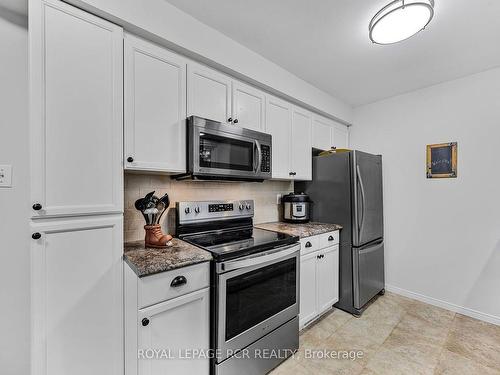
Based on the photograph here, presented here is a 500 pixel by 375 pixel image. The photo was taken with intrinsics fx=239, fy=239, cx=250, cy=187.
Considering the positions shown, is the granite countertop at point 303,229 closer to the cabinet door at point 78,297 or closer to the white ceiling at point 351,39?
the cabinet door at point 78,297

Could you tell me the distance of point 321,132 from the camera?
9.48ft

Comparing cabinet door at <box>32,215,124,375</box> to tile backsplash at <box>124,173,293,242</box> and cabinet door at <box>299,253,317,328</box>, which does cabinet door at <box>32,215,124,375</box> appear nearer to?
tile backsplash at <box>124,173,293,242</box>

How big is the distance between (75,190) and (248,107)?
141 cm

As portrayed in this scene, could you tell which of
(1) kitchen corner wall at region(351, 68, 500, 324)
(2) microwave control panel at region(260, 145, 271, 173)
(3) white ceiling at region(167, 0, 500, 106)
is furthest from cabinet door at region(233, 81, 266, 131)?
(1) kitchen corner wall at region(351, 68, 500, 324)

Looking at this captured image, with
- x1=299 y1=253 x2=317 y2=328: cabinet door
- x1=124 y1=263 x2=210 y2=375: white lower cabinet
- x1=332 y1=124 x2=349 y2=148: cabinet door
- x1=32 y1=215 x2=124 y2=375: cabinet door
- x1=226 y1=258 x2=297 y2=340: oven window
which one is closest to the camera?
x1=32 y1=215 x2=124 y2=375: cabinet door

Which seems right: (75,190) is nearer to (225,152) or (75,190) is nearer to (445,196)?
(225,152)

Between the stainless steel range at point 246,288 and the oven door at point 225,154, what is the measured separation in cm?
36

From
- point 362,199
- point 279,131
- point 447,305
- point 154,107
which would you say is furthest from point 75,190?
point 447,305

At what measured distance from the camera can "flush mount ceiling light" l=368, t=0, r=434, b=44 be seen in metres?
1.37

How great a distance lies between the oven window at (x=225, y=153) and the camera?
171 centimetres

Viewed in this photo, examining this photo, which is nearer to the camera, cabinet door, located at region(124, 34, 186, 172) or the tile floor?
cabinet door, located at region(124, 34, 186, 172)

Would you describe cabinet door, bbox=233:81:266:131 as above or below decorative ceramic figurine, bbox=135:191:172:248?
above

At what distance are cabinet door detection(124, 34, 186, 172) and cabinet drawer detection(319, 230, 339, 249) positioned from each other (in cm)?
146

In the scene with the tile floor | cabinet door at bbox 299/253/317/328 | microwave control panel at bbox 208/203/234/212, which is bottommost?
the tile floor
